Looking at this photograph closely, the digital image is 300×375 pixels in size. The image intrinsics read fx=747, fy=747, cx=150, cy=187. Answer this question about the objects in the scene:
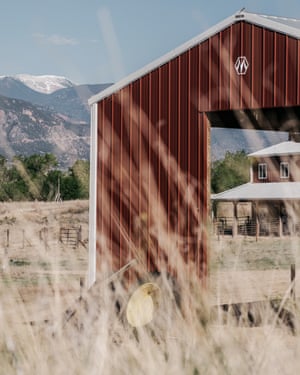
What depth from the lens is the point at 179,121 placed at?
43.5ft

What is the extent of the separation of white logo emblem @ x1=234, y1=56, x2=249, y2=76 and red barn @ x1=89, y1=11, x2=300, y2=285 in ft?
0.06

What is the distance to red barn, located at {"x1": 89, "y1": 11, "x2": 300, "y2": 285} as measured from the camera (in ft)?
40.1

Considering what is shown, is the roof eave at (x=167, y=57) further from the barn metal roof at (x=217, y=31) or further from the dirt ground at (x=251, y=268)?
the dirt ground at (x=251, y=268)

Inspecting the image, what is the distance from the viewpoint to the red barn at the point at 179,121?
12234 mm

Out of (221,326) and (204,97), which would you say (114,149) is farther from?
(221,326)

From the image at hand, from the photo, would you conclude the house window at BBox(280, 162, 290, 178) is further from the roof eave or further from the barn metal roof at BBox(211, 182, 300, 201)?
the roof eave

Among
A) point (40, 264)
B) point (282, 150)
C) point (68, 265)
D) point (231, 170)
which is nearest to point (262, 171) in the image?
point (282, 150)

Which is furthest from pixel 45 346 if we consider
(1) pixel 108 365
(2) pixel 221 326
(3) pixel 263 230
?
(3) pixel 263 230

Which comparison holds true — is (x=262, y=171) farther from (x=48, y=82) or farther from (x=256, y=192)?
(x=48, y=82)

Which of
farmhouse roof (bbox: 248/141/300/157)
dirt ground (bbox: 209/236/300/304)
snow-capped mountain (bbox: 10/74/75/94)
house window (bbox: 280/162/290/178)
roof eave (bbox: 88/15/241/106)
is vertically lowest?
dirt ground (bbox: 209/236/300/304)

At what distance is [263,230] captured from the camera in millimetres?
43031

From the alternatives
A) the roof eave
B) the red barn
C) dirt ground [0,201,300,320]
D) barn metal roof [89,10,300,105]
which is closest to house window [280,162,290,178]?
dirt ground [0,201,300,320]

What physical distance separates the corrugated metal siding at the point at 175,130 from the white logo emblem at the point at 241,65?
68 millimetres

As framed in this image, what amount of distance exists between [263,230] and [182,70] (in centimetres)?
3062
